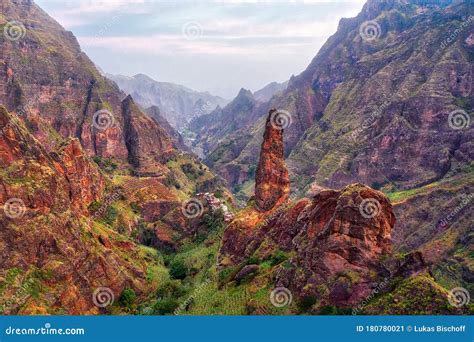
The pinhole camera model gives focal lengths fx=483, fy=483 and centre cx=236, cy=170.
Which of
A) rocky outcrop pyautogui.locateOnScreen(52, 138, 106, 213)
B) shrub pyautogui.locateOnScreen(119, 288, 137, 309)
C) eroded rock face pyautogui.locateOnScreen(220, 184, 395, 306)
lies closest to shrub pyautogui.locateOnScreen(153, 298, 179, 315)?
shrub pyautogui.locateOnScreen(119, 288, 137, 309)

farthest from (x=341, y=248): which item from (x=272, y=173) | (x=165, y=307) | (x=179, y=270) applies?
(x=179, y=270)

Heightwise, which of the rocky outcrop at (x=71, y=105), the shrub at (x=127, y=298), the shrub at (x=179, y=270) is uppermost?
the rocky outcrop at (x=71, y=105)

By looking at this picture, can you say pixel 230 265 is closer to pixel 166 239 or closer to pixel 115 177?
pixel 166 239

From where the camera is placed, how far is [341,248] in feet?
173

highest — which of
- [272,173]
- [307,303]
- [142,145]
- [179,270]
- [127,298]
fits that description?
[142,145]

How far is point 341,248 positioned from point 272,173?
36.7m

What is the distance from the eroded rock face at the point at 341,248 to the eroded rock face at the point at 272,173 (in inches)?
962

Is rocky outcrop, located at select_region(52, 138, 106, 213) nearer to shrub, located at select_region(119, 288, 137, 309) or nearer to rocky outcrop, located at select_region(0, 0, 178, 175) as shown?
shrub, located at select_region(119, 288, 137, 309)

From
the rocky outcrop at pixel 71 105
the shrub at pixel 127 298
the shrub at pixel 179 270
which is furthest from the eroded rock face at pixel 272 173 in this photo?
the rocky outcrop at pixel 71 105

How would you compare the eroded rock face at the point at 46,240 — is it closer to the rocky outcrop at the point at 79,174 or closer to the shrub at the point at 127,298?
the shrub at the point at 127,298

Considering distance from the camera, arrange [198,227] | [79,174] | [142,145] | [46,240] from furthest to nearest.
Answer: [142,145] < [198,227] < [79,174] < [46,240]

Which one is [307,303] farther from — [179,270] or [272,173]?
[179,270]

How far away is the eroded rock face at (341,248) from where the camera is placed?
165ft

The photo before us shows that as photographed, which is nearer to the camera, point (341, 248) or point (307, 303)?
point (307, 303)
